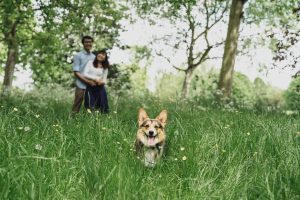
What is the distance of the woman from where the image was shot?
34.5 feet

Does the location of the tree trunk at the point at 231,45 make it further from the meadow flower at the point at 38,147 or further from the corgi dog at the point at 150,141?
the meadow flower at the point at 38,147

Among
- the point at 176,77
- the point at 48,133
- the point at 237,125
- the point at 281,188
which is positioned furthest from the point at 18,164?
→ the point at 176,77

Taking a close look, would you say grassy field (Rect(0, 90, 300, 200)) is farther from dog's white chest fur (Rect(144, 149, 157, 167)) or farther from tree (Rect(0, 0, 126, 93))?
tree (Rect(0, 0, 126, 93))

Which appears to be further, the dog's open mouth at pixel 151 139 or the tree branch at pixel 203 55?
the tree branch at pixel 203 55

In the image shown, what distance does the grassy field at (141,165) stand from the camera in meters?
4.02

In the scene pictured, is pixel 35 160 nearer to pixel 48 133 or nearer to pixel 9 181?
pixel 9 181

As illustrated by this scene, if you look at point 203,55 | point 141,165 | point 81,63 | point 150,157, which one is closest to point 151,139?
point 150,157

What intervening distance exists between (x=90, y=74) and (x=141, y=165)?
585 cm

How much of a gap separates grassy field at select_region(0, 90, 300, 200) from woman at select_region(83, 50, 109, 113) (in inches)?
153

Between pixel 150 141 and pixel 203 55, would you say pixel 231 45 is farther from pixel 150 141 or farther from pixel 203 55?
pixel 203 55

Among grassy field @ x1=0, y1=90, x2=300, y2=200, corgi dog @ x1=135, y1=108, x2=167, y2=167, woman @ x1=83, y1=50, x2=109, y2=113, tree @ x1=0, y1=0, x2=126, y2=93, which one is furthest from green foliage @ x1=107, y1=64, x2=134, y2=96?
corgi dog @ x1=135, y1=108, x2=167, y2=167

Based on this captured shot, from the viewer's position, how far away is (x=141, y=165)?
196 inches

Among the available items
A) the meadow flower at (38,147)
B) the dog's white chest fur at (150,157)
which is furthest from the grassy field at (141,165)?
the dog's white chest fur at (150,157)

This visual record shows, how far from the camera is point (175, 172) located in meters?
5.16
